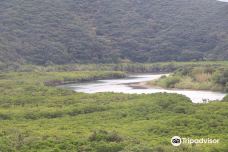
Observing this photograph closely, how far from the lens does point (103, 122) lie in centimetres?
3728

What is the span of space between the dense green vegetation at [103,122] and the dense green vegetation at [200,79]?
19.1m

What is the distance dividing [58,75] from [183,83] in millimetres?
24869

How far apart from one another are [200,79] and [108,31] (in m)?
65.8

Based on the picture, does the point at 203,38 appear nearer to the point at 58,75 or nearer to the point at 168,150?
the point at 58,75

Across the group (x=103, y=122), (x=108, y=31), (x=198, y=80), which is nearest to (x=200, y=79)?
(x=198, y=80)

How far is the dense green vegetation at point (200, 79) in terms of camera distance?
69.9 m

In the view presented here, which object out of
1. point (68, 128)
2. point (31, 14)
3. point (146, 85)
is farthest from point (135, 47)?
point (68, 128)

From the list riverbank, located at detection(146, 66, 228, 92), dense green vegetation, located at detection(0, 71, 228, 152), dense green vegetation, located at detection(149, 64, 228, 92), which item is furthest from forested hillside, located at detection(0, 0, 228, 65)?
dense green vegetation, located at detection(0, 71, 228, 152)

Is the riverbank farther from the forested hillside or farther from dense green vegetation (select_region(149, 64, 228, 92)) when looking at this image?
the forested hillside

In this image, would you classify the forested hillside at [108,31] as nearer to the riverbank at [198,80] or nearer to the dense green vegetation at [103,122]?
the riverbank at [198,80]

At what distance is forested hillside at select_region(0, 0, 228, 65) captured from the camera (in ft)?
388

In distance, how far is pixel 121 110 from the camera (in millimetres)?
42656

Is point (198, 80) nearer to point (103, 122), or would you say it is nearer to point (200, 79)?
point (200, 79)

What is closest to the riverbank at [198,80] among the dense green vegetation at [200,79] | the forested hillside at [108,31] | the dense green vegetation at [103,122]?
the dense green vegetation at [200,79]
